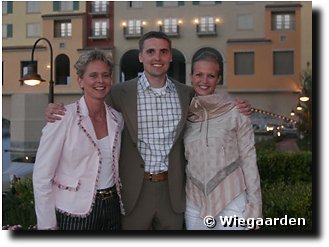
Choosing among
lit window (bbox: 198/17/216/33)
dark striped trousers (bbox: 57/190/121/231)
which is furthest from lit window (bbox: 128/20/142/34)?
dark striped trousers (bbox: 57/190/121/231)

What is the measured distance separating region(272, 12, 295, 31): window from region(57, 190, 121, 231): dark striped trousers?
8.65 ft

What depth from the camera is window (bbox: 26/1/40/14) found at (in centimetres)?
346

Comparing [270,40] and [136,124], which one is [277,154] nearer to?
[270,40]

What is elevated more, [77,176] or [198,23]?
[198,23]

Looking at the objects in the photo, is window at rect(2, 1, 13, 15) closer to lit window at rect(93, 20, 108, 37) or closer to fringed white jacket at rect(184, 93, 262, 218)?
lit window at rect(93, 20, 108, 37)

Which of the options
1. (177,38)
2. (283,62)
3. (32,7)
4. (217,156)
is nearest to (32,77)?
(32,7)

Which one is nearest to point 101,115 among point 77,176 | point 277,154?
point 77,176

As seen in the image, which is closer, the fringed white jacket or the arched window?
the fringed white jacket

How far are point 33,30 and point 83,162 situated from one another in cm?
229

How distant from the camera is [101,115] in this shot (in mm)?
1966

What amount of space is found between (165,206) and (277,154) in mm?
3416

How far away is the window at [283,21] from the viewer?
3.78m

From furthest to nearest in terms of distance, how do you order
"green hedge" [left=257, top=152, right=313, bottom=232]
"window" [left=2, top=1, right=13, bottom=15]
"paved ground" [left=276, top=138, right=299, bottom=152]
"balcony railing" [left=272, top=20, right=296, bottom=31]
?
1. "paved ground" [left=276, top=138, right=299, bottom=152]
2. "balcony railing" [left=272, top=20, right=296, bottom=31]
3. "window" [left=2, top=1, right=13, bottom=15]
4. "green hedge" [left=257, top=152, right=313, bottom=232]

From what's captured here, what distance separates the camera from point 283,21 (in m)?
3.74
